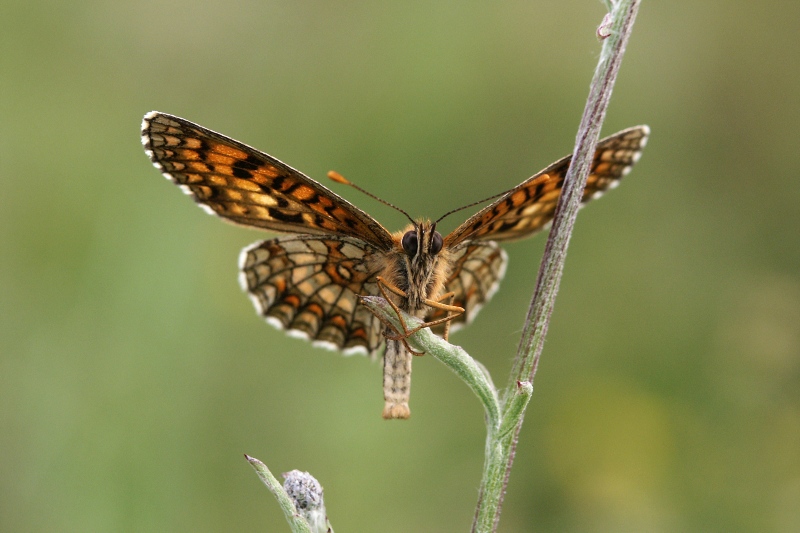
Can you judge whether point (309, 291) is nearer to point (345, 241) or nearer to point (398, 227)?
point (345, 241)

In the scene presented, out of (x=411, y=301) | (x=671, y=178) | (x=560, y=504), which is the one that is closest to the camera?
(x=411, y=301)

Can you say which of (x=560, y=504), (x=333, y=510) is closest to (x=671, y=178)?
(x=560, y=504)

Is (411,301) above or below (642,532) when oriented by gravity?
above

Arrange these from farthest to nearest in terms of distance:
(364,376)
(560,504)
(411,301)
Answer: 1. (364,376)
2. (560,504)
3. (411,301)

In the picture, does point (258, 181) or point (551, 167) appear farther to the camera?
point (258, 181)

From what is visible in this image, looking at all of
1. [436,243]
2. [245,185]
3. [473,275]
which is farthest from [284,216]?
[473,275]

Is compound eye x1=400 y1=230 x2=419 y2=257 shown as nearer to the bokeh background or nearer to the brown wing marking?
the brown wing marking

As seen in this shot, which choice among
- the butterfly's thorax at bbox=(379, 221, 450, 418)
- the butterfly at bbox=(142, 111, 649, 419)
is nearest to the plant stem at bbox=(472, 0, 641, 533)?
the butterfly at bbox=(142, 111, 649, 419)

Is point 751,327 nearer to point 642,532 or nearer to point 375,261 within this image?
point 642,532
